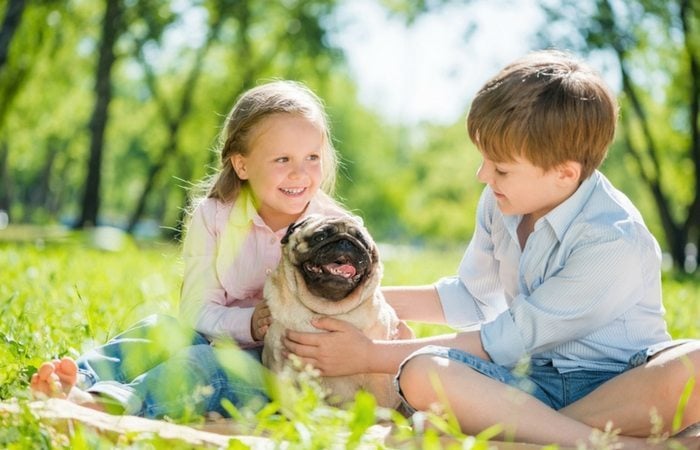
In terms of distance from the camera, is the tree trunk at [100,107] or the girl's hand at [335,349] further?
the tree trunk at [100,107]

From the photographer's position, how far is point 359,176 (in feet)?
144

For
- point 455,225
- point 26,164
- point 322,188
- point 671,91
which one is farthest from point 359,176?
point 322,188

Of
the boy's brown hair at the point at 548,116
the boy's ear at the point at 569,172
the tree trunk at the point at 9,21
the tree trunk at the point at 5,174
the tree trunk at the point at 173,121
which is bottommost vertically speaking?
the tree trunk at the point at 5,174

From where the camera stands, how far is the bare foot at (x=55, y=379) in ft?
10.1

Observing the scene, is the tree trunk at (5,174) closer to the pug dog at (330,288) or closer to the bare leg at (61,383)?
the pug dog at (330,288)

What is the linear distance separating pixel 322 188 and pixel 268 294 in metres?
1.05

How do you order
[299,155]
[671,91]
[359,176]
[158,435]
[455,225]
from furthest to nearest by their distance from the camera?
[455,225] < [359,176] < [671,91] < [299,155] < [158,435]

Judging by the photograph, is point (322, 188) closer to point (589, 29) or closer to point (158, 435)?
point (158, 435)

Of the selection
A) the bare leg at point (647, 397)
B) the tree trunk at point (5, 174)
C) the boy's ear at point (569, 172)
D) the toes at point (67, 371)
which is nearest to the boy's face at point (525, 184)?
the boy's ear at point (569, 172)

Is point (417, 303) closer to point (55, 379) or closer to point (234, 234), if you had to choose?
point (234, 234)

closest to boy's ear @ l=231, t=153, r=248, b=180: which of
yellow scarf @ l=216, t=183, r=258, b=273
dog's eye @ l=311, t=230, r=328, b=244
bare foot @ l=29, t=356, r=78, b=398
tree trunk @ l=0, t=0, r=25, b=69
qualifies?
yellow scarf @ l=216, t=183, r=258, b=273

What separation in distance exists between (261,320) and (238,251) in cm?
51

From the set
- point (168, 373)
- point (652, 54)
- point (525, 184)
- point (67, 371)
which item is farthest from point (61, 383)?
point (652, 54)

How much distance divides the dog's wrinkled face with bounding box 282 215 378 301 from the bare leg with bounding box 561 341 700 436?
101 centimetres
